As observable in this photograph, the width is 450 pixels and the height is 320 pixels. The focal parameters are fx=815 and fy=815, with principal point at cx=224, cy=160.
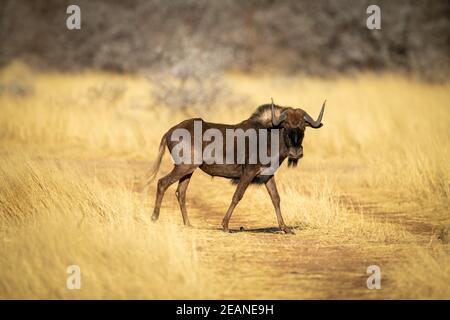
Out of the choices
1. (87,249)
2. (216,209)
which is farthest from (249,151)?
(87,249)

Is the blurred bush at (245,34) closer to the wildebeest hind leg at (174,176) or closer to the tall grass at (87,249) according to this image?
the wildebeest hind leg at (174,176)

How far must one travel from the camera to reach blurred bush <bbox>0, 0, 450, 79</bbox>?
31.6 meters

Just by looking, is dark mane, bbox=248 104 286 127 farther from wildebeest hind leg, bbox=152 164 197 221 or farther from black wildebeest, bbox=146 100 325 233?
wildebeest hind leg, bbox=152 164 197 221

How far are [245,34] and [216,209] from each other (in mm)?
25398

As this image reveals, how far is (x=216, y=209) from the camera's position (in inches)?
481

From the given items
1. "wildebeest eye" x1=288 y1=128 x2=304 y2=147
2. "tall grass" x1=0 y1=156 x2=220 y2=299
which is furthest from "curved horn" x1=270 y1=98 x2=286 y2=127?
"tall grass" x1=0 y1=156 x2=220 y2=299

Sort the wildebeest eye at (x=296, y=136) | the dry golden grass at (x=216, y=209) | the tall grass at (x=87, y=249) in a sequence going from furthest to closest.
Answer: the wildebeest eye at (x=296, y=136)
the dry golden grass at (x=216, y=209)
the tall grass at (x=87, y=249)

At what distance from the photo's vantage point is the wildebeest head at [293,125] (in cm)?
998

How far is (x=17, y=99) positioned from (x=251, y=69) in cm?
1620

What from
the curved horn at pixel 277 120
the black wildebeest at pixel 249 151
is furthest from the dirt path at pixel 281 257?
the curved horn at pixel 277 120

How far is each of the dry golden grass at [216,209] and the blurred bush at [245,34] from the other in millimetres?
10529

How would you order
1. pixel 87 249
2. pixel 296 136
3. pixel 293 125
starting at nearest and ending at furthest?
1. pixel 87 249
2. pixel 296 136
3. pixel 293 125

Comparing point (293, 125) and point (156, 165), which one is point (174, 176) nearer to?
point (156, 165)
